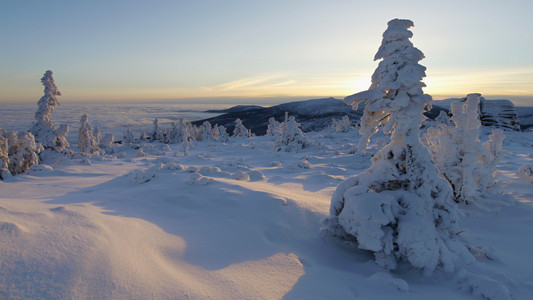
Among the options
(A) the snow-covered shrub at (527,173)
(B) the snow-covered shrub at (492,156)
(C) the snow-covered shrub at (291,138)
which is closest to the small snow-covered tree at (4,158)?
(B) the snow-covered shrub at (492,156)

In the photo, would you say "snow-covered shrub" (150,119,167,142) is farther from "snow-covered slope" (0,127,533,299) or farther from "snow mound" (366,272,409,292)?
"snow mound" (366,272,409,292)

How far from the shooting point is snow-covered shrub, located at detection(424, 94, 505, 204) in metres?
8.03

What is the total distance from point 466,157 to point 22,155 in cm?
1817

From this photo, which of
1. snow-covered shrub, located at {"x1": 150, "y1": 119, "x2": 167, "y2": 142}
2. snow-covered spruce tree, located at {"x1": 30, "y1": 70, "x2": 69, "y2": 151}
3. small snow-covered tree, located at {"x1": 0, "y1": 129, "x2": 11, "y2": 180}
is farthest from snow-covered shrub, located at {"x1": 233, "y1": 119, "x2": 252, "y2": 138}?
small snow-covered tree, located at {"x1": 0, "y1": 129, "x2": 11, "y2": 180}

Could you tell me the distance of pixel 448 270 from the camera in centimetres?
438

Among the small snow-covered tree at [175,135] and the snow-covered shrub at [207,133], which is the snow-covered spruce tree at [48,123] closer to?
the snow-covered shrub at [207,133]

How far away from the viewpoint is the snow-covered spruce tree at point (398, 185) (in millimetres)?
4547

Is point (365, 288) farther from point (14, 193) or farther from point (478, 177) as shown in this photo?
A: point (14, 193)

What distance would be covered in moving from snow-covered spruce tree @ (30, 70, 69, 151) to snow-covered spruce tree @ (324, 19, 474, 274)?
67.4ft

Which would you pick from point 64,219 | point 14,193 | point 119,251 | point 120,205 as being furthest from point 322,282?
point 14,193

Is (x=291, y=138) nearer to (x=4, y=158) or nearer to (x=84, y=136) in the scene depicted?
(x=4, y=158)

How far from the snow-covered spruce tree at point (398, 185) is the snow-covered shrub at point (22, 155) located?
554 inches

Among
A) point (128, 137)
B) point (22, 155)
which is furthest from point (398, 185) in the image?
point (128, 137)

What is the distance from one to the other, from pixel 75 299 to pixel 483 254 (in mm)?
6724
